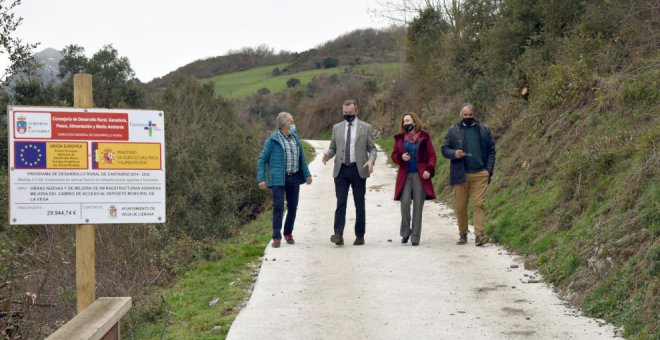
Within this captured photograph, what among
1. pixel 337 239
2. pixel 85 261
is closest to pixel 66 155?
pixel 85 261

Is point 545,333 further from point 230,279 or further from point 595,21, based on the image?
point 595,21

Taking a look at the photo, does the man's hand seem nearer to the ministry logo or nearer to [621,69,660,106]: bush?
[621,69,660,106]: bush

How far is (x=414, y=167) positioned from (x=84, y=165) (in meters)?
6.08

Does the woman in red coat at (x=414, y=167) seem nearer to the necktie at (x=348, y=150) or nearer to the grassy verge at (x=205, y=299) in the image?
the necktie at (x=348, y=150)

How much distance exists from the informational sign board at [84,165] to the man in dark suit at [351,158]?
498cm

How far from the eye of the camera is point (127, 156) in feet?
19.9

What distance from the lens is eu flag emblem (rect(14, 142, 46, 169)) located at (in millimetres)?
5781

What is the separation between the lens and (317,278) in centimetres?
901

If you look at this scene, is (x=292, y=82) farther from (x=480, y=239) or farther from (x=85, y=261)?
(x=85, y=261)

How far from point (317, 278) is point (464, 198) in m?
3.27

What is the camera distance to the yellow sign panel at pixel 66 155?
5.86 m

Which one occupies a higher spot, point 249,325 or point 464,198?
point 464,198

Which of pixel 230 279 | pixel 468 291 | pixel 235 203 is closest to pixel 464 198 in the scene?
pixel 468 291

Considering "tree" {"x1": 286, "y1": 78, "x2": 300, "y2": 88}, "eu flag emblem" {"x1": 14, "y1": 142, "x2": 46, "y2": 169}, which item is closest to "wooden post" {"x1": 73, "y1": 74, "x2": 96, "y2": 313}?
"eu flag emblem" {"x1": 14, "y1": 142, "x2": 46, "y2": 169}
